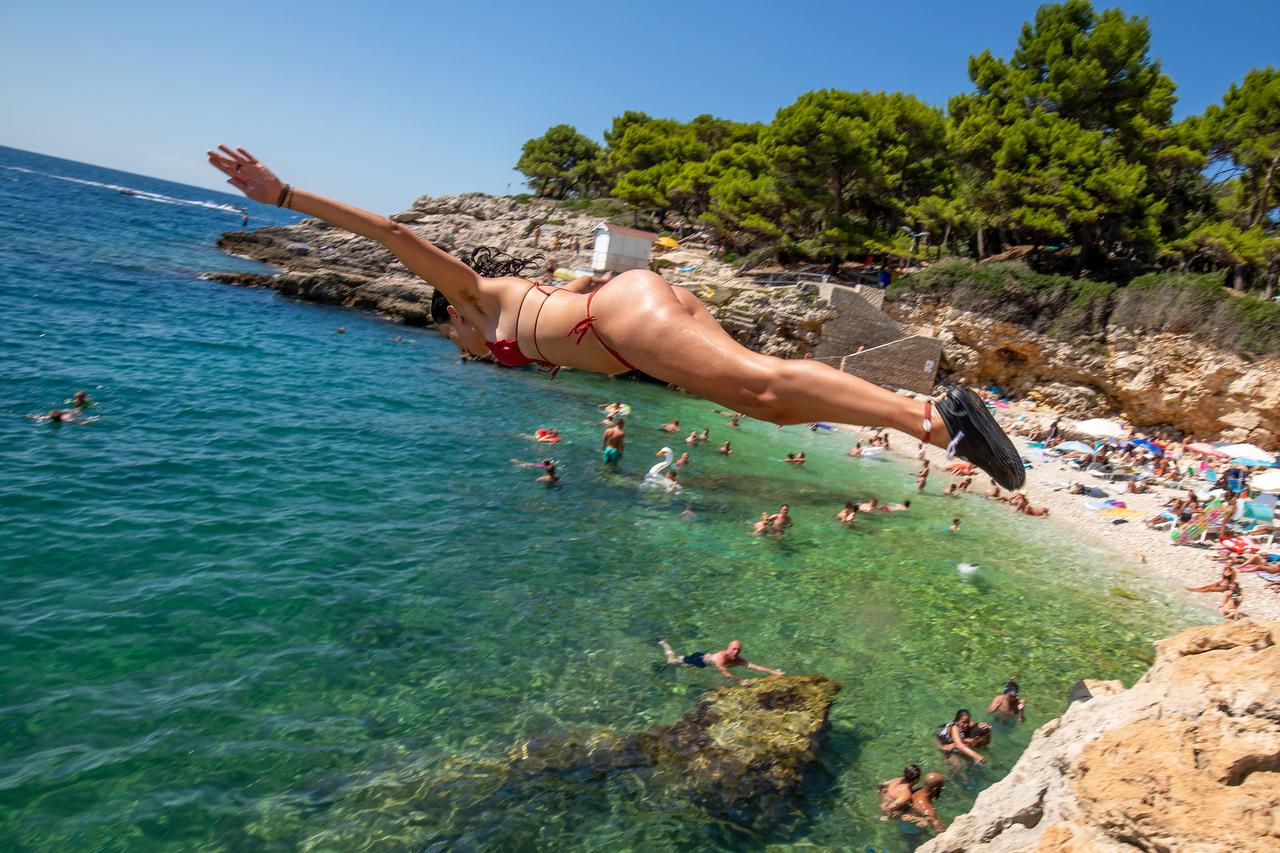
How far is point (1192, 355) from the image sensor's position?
27.4 meters

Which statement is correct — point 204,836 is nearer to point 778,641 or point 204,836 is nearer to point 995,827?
point 995,827

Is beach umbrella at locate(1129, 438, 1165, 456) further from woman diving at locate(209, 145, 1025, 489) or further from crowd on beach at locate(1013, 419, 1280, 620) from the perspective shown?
woman diving at locate(209, 145, 1025, 489)

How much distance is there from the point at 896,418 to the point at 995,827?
116 inches

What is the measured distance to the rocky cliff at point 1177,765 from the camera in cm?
248

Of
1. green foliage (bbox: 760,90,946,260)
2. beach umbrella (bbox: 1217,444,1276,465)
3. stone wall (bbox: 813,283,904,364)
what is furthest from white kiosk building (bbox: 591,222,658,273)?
beach umbrella (bbox: 1217,444,1276,465)

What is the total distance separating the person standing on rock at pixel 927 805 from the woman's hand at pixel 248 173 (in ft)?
25.5

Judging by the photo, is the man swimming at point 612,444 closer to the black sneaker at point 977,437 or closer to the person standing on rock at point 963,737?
the person standing on rock at point 963,737

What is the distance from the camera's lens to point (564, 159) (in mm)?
79875

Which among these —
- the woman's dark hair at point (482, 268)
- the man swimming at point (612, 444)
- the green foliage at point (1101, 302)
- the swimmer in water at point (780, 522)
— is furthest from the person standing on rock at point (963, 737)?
the green foliage at point (1101, 302)

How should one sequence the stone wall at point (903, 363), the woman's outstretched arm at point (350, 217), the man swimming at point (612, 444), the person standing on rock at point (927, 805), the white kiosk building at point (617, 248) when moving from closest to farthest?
Answer: the woman's outstretched arm at point (350, 217), the person standing on rock at point (927, 805), the man swimming at point (612, 444), the stone wall at point (903, 363), the white kiosk building at point (617, 248)

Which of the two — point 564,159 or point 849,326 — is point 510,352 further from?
point 564,159

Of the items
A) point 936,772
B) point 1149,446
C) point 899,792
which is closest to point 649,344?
point 899,792

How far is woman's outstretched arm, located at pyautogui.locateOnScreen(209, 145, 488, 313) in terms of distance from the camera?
3.77 m

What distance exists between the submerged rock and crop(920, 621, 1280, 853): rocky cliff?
10.3 feet
